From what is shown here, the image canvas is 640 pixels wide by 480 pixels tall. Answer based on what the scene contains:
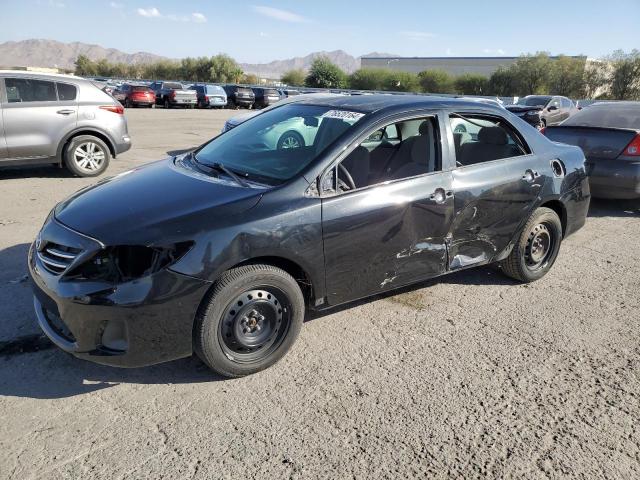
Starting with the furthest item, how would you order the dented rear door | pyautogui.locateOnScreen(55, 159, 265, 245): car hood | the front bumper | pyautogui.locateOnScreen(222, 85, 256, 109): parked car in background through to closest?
pyautogui.locateOnScreen(222, 85, 256, 109): parked car in background, the dented rear door, pyautogui.locateOnScreen(55, 159, 265, 245): car hood, the front bumper

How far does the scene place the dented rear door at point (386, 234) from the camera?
3281 mm

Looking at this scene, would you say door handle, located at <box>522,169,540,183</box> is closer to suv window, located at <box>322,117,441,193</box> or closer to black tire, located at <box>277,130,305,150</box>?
suv window, located at <box>322,117,441,193</box>

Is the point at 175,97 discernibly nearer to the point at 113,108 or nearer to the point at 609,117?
the point at 113,108

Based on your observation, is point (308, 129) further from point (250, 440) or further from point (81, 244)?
point (250, 440)

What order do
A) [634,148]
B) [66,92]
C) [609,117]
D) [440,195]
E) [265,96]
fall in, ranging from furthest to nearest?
[265,96], [66,92], [609,117], [634,148], [440,195]

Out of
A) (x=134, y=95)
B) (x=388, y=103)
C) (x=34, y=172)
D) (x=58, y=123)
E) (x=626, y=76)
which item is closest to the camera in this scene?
(x=388, y=103)

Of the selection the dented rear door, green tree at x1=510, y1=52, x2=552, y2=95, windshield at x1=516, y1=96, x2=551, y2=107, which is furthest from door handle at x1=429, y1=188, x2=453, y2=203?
green tree at x1=510, y1=52, x2=552, y2=95

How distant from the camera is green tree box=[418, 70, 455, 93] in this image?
7275 centimetres

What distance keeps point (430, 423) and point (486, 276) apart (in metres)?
2.45

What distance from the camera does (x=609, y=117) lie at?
764 centimetres

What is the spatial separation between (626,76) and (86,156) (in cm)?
5966

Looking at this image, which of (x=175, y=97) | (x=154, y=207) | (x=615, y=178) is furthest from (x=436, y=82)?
(x=154, y=207)

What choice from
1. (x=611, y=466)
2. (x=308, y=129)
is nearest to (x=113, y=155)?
(x=308, y=129)

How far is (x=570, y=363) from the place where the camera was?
3.39 m
